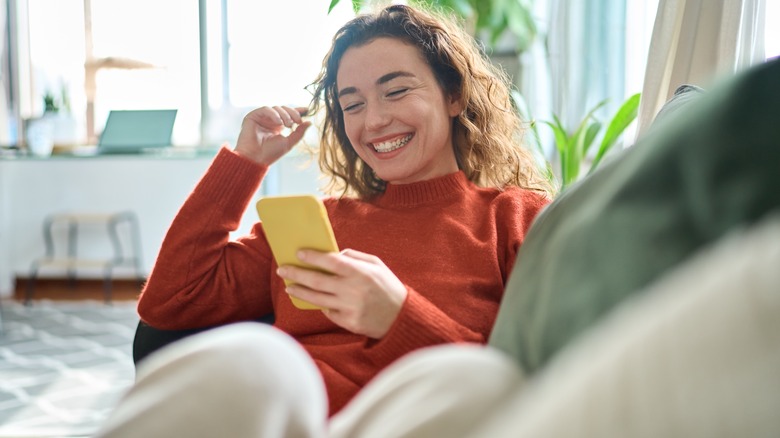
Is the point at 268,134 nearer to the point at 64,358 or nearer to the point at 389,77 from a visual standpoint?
the point at 389,77

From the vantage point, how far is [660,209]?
621 millimetres

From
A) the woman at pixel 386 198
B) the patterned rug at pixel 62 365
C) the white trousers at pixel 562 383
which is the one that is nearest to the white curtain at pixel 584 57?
the woman at pixel 386 198

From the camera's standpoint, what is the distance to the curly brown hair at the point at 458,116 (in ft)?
4.79

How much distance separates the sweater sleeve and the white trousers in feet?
2.36

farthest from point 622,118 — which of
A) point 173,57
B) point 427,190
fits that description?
point 173,57

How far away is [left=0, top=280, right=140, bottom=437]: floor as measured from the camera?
2479mm

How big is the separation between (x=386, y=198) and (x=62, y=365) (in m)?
2.30

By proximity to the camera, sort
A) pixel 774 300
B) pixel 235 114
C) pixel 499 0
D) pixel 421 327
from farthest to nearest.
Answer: pixel 235 114 < pixel 499 0 < pixel 421 327 < pixel 774 300

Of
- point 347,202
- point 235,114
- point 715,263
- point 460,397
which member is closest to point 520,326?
point 460,397

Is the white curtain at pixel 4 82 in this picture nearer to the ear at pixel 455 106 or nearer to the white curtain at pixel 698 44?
the ear at pixel 455 106

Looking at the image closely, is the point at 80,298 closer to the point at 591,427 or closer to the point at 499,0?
the point at 499,0

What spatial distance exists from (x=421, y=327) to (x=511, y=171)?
0.60m

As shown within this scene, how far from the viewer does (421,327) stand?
106 cm

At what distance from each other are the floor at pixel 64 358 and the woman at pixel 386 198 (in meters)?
1.12
